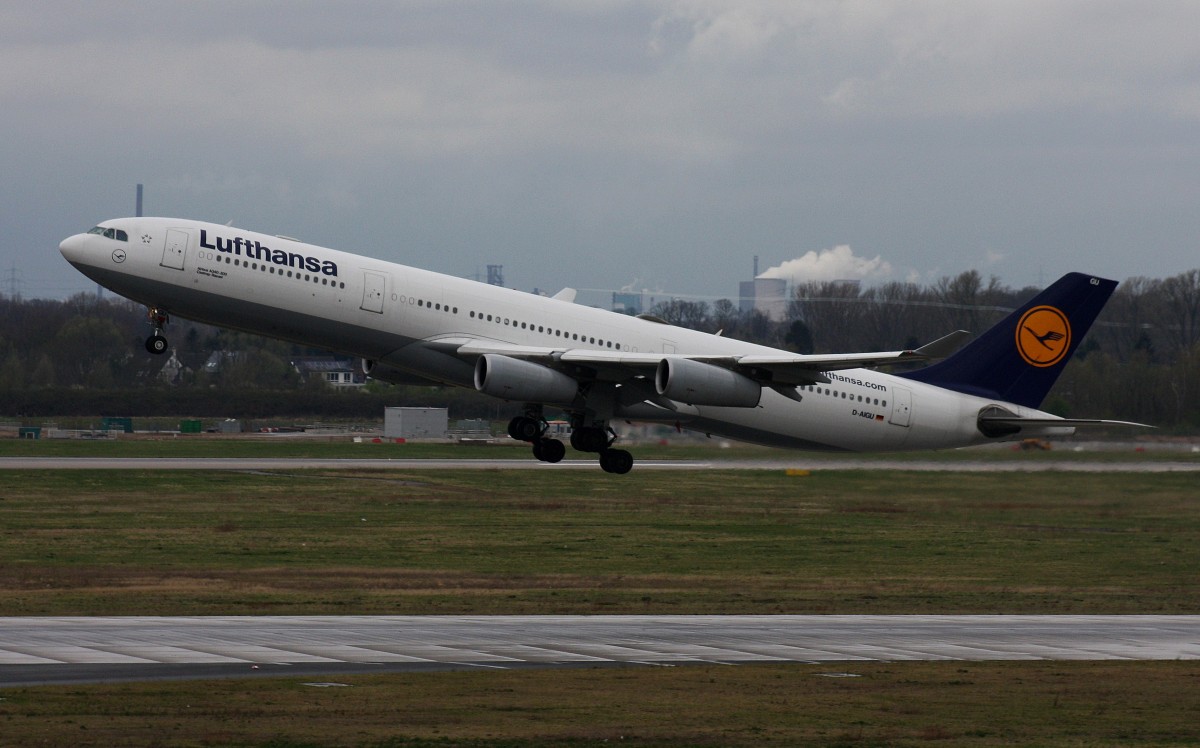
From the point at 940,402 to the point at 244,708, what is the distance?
29.0m

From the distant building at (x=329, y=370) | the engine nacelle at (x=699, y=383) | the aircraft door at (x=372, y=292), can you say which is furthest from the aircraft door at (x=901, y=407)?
the distant building at (x=329, y=370)

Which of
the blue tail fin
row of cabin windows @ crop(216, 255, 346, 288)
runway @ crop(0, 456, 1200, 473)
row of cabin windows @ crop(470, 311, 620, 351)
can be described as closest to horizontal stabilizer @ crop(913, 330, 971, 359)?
row of cabin windows @ crop(470, 311, 620, 351)

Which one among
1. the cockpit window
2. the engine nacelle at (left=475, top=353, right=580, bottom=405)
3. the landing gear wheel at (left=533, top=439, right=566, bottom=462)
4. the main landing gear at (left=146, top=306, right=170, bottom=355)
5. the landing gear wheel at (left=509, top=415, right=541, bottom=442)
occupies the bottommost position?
the landing gear wheel at (left=533, top=439, right=566, bottom=462)

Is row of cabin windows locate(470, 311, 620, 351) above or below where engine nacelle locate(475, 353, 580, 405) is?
above

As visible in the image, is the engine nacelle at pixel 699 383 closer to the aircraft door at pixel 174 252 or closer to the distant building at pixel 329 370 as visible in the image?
the aircraft door at pixel 174 252

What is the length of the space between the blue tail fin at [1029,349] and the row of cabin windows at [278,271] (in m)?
18.2

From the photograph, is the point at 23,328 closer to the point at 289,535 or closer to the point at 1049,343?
the point at 289,535

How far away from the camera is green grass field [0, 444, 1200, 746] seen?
2219 centimetres

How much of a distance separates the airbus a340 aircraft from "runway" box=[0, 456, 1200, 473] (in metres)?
2.12

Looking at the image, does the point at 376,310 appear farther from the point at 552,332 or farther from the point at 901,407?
the point at 901,407

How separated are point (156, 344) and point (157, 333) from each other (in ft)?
1.76

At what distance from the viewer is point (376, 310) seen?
3956 cm

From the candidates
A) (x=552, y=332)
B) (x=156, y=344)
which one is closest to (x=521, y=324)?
(x=552, y=332)

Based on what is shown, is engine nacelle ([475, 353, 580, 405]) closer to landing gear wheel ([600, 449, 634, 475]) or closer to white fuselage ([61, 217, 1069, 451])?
white fuselage ([61, 217, 1069, 451])
